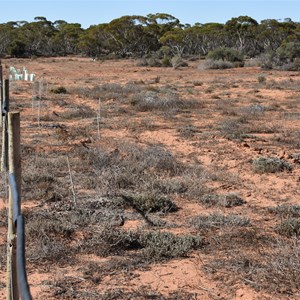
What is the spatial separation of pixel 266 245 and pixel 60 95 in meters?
15.4

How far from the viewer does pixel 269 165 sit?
8797mm

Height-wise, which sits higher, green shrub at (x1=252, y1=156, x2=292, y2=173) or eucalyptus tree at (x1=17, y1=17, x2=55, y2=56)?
eucalyptus tree at (x1=17, y1=17, x2=55, y2=56)

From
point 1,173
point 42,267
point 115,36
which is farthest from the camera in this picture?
point 115,36

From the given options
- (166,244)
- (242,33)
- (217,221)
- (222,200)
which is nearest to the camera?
(166,244)

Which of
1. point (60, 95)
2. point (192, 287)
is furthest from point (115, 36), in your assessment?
point (192, 287)

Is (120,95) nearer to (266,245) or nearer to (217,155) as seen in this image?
(217,155)

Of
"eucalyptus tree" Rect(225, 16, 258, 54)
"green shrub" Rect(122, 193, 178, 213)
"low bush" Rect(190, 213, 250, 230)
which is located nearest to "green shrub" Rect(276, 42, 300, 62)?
"eucalyptus tree" Rect(225, 16, 258, 54)

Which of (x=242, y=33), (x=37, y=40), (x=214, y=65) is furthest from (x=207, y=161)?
(x=37, y=40)

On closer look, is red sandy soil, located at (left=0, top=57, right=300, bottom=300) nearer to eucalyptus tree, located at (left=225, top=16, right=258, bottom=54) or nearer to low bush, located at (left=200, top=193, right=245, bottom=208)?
low bush, located at (left=200, top=193, right=245, bottom=208)

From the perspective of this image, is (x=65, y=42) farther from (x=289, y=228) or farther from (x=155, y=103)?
(x=289, y=228)

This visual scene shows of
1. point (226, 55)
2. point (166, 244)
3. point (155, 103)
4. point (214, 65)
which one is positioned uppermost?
point (226, 55)

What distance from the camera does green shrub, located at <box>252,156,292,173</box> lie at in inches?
343

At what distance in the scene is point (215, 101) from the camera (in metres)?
18.0

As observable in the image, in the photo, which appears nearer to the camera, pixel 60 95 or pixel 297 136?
pixel 297 136
